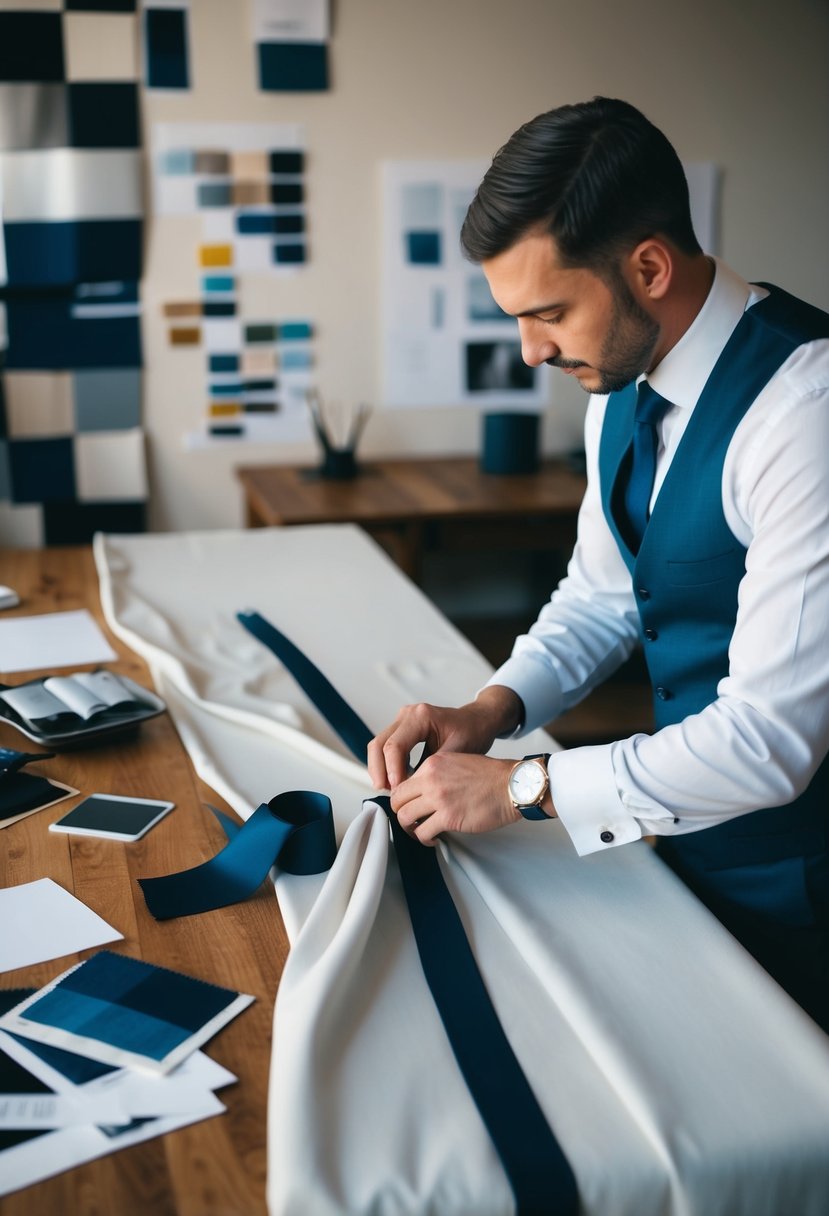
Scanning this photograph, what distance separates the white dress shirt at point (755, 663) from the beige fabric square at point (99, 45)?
2691 millimetres

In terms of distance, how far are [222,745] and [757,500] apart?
0.82 m

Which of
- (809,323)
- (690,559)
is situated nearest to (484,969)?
(690,559)

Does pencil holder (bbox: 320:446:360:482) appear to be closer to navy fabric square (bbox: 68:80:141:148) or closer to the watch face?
navy fabric square (bbox: 68:80:141:148)

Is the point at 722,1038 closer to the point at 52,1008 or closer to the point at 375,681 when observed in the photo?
the point at 52,1008

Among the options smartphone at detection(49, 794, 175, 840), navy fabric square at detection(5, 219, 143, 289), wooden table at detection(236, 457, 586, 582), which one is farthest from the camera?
navy fabric square at detection(5, 219, 143, 289)

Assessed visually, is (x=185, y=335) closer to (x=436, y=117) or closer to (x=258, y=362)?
(x=258, y=362)

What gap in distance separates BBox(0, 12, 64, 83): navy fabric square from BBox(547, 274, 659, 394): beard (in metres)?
2.69

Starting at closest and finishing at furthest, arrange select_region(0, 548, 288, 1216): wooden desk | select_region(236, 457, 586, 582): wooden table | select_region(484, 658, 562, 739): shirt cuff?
select_region(0, 548, 288, 1216): wooden desk
select_region(484, 658, 562, 739): shirt cuff
select_region(236, 457, 586, 582): wooden table

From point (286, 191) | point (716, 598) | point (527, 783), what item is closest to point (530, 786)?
point (527, 783)

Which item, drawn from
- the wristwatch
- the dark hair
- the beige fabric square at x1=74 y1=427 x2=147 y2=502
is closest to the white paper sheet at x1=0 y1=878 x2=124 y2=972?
the wristwatch

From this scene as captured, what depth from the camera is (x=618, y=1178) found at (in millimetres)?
903

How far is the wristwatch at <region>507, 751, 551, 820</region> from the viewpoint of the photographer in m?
Result: 1.29

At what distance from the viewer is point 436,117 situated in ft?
12.4

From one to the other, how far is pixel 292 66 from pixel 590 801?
3.00m
